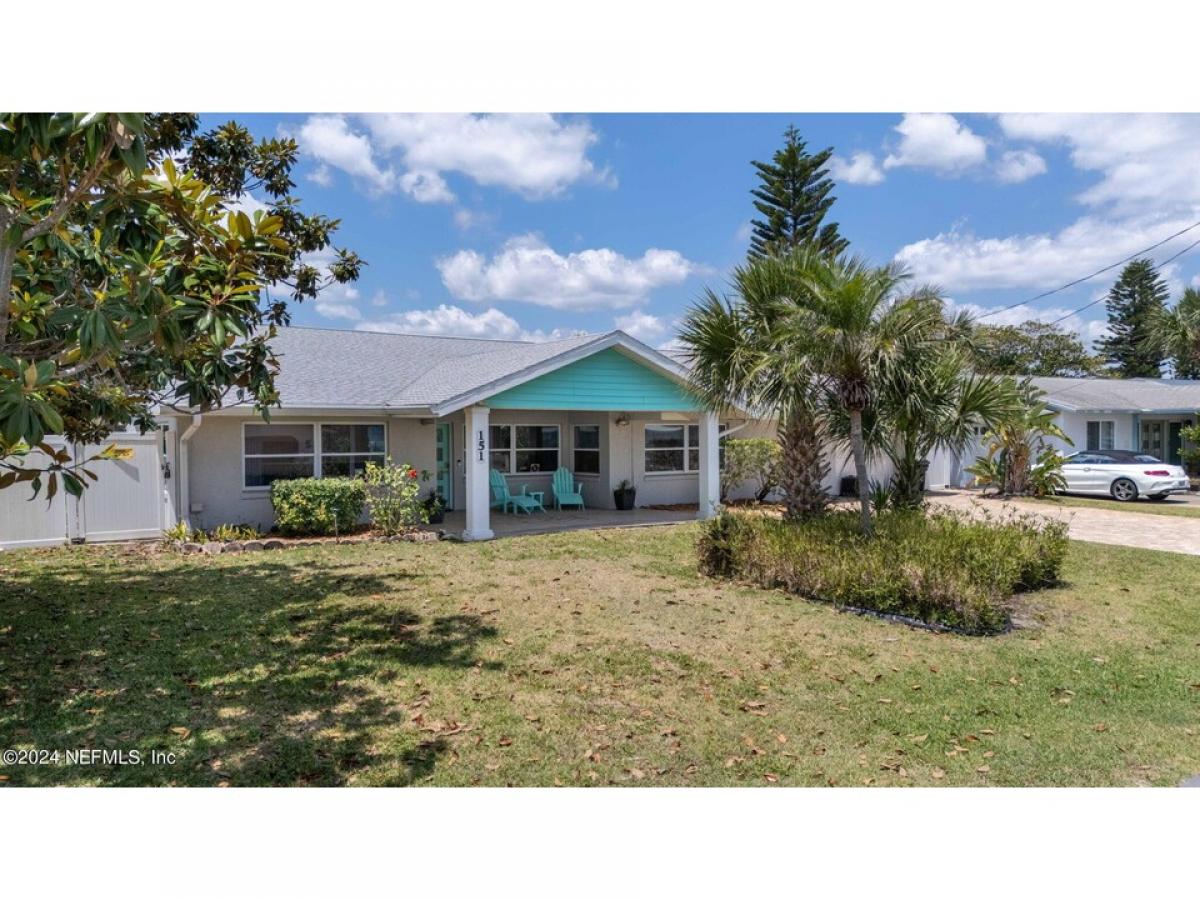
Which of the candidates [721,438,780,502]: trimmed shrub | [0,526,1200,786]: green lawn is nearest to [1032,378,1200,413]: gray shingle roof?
[721,438,780,502]: trimmed shrub

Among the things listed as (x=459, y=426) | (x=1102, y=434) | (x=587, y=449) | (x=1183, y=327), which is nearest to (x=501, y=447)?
(x=459, y=426)

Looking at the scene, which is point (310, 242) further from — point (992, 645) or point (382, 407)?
point (992, 645)

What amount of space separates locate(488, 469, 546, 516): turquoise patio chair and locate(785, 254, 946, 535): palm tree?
8.83 metres

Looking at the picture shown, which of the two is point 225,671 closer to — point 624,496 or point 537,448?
point 624,496

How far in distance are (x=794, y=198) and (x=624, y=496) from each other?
1963 centimetres

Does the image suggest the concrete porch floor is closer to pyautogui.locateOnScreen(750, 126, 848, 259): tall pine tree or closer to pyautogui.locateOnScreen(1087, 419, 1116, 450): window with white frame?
pyautogui.locateOnScreen(750, 126, 848, 259): tall pine tree

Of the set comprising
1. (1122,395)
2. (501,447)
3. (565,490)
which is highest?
(1122,395)

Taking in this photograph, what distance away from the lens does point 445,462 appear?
17.5 metres

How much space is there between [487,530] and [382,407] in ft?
11.0

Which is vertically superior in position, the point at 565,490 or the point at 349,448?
the point at 349,448

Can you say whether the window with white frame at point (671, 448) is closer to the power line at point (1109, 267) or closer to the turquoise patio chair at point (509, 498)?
the turquoise patio chair at point (509, 498)

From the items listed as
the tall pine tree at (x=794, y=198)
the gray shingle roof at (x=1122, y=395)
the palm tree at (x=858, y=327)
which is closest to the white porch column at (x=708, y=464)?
the palm tree at (x=858, y=327)

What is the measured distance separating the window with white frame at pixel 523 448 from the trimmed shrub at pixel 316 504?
474 centimetres

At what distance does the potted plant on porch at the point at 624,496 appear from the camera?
18.3 metres
